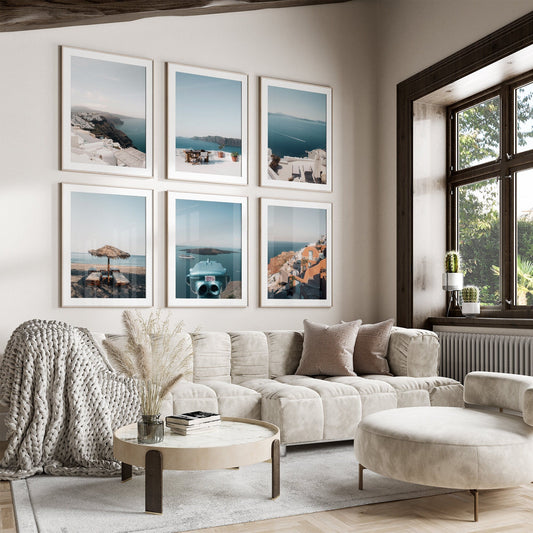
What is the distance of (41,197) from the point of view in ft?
15.1

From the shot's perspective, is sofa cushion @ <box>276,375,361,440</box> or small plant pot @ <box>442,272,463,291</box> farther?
small plant pot @ <box>442,272,463,291</box>

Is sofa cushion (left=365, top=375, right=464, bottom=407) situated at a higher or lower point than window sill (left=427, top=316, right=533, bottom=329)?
lower

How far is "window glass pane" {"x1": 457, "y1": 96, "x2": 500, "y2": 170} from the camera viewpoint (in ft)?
16.5

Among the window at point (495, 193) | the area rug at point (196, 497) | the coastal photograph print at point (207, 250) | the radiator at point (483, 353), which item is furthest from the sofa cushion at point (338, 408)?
the window at point (495, 193)

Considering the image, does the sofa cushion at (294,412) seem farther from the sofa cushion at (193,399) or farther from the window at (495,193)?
the window at (495,193)

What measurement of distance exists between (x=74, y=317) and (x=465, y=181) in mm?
3259

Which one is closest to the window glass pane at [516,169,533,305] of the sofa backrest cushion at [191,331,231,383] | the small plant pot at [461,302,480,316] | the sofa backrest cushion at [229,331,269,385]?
the small plant pot at [461,302,480,316]

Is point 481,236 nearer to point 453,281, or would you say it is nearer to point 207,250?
point 453,281

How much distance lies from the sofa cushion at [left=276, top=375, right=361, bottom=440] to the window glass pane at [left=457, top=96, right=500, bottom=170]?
2253 mm

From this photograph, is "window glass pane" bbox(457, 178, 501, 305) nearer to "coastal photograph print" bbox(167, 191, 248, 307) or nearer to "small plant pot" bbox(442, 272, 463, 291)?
"small plant pot" bbox(442, 272, 463, 291)

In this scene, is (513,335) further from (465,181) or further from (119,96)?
(119,96)

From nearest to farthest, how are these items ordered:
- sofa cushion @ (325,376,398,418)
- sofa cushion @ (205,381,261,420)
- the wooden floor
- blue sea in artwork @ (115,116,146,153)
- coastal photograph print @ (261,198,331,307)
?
the wooden floor
sofa cushion @ (205,381,261,420)
sofa cushion @ (325,376,398,418)
blue sea in artwork @ (115,116,146,153)
coastal photograph print @ (261,198,331,307)

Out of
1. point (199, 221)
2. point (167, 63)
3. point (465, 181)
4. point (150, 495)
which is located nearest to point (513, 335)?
point (465, 181)

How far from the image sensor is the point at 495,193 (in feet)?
16.4
